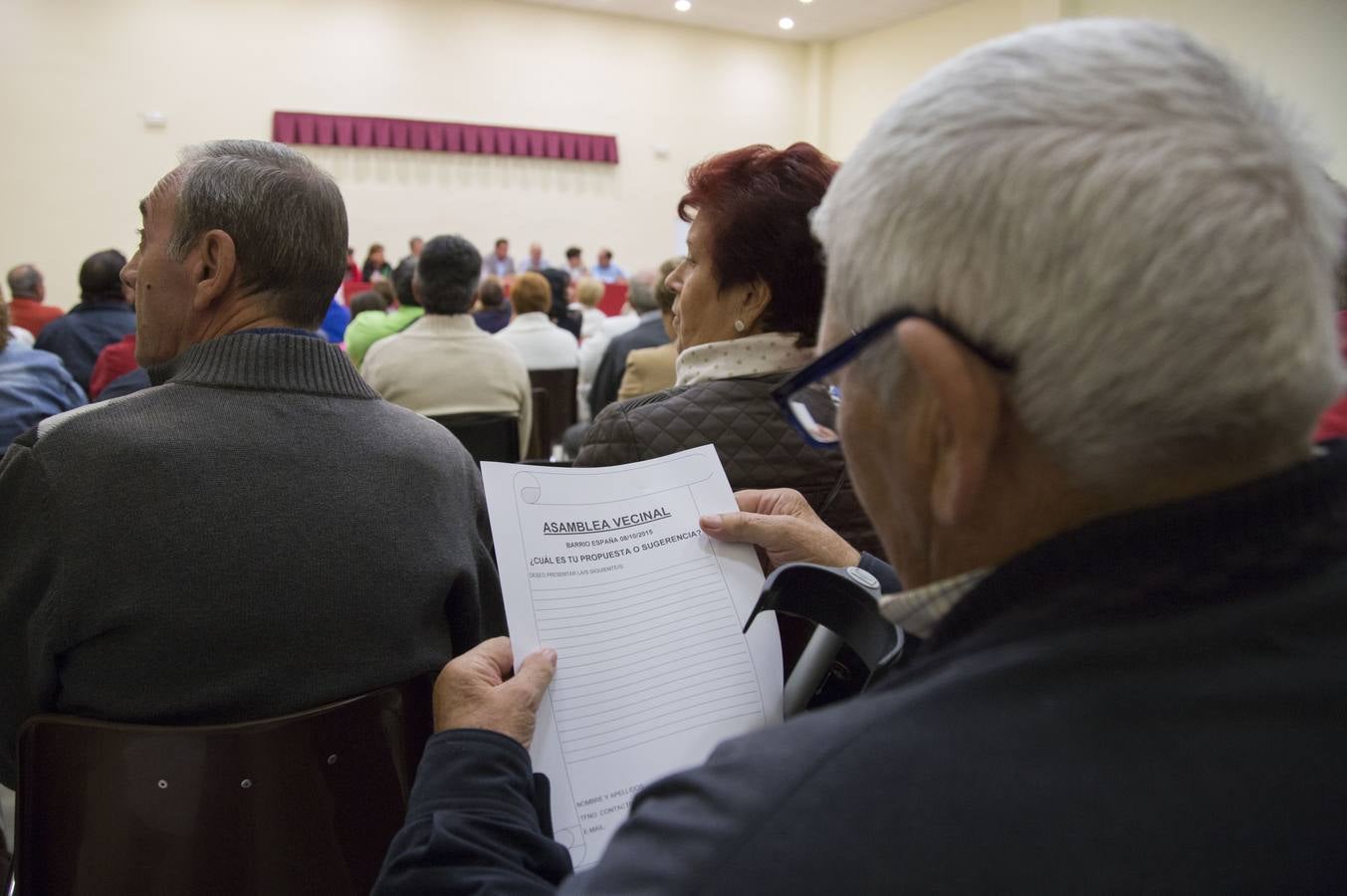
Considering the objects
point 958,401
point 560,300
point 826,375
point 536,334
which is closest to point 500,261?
point 560,300

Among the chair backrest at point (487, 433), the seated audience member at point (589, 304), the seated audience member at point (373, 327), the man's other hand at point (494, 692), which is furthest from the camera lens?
the seated audience member at point (589, 304)

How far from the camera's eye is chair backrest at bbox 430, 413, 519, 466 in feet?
9.78

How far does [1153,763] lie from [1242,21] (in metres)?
10.8

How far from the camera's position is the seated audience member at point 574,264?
11.9 meters

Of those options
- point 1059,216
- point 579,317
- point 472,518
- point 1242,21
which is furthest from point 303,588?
point 1242,21

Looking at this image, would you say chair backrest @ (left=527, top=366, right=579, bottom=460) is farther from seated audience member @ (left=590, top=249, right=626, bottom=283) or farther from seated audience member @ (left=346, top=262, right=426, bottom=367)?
seated audience member @ (left=590, top=249, right=626, bottom=283)

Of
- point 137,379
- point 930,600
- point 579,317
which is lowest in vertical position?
point 579,317

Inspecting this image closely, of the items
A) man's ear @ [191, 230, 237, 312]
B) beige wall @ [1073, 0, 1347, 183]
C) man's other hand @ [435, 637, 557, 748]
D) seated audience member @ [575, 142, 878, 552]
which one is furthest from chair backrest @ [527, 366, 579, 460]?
beige wall @ [1073, 0, 1347, 183]

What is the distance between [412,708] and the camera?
1136mm

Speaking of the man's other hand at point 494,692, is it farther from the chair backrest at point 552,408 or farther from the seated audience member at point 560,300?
the seated audience member at point 560,300

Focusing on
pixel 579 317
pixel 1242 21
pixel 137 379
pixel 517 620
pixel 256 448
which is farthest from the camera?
pixel 1242 21

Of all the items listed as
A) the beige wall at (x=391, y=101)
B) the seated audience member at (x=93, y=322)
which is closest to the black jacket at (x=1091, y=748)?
the seated audience member at (x=93, y=322)

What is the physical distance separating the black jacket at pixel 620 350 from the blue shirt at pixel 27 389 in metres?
2.07

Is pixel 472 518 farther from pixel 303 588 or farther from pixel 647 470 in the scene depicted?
pixel 647 470
